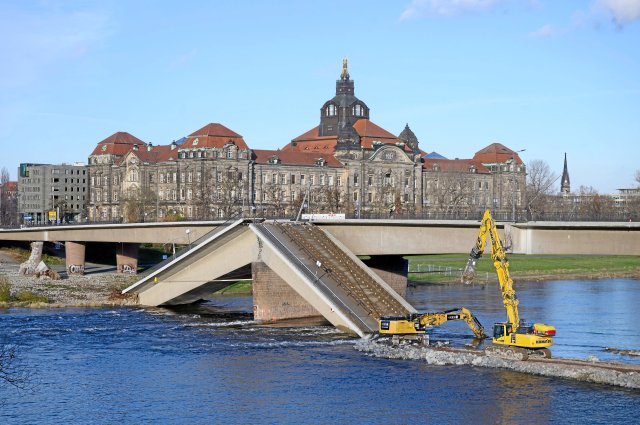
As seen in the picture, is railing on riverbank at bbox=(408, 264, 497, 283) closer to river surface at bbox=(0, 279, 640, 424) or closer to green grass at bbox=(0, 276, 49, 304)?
river surface at bbox=(0, 279, 640, 424)

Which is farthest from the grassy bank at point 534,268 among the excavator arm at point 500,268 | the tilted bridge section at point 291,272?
the excavator arm at point 500,268

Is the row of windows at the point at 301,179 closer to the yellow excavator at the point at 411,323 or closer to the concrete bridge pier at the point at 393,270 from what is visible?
the concrete bridge pier at the point at 393,270

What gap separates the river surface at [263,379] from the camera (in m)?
48.5

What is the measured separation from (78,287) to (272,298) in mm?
29442

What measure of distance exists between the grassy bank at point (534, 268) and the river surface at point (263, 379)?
3826 cm

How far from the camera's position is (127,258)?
117562 mm

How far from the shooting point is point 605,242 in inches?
2719

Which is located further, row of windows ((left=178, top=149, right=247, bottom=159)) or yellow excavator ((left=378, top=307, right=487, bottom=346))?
row of windows ((left=178, top=149, right=247, bottom=159))

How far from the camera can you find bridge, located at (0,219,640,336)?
229ft

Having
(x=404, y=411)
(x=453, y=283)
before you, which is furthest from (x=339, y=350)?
(x=453, y=283)

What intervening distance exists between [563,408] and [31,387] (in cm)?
2557

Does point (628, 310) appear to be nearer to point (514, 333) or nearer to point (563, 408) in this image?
point (514, 333)

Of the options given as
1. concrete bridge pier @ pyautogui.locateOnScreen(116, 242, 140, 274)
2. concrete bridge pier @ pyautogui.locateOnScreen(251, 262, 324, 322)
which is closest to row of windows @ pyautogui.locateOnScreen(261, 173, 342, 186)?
concrete bridge pier @ pyautogui.locateOnScreen(116, 242, 140, 274)

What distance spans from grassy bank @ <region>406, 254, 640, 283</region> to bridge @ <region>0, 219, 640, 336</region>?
34.1 m
